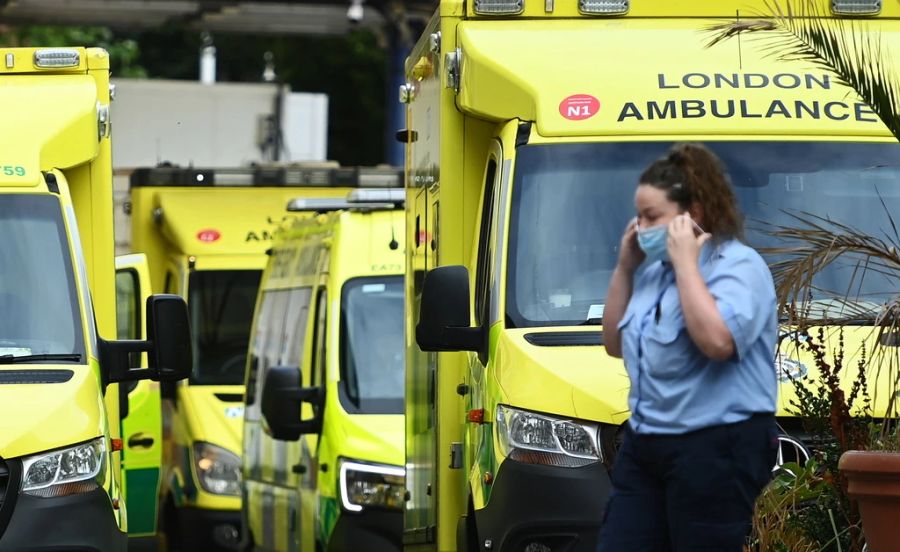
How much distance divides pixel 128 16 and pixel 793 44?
21000 millimetres

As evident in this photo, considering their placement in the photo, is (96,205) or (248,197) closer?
(96,205)

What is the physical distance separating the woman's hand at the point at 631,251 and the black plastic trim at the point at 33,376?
2.95 m

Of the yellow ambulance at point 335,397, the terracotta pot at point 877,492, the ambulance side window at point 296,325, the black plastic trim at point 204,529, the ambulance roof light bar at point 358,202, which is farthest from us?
the black plastic trim at point 204,529

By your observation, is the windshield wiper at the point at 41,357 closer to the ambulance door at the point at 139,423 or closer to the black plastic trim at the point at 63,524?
the black plastic trim at the point at 63,524

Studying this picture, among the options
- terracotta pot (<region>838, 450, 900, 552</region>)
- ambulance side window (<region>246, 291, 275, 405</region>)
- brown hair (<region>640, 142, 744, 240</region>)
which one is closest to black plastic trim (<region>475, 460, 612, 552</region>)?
terracotta pot (<region>838, 450, 900, 552</region>)

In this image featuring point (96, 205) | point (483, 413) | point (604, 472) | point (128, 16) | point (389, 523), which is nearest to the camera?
point (604, 472)

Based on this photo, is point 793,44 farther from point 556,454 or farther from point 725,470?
point 725,470

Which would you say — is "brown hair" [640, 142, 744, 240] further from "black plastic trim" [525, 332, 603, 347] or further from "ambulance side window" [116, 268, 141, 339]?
"ambulance side window" [116, 268, 141, 339]

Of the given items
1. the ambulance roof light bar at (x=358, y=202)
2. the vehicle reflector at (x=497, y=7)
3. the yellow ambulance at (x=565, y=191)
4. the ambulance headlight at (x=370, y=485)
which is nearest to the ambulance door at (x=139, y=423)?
the ambulance roof light bar at (x=358, y=202)

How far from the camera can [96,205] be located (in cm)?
902

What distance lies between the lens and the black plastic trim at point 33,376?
7.67m

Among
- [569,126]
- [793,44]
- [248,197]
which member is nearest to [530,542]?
[569,126]

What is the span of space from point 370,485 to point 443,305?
312cm

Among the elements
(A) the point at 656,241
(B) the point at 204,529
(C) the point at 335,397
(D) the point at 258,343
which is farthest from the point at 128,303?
(A) the point at 656,241
